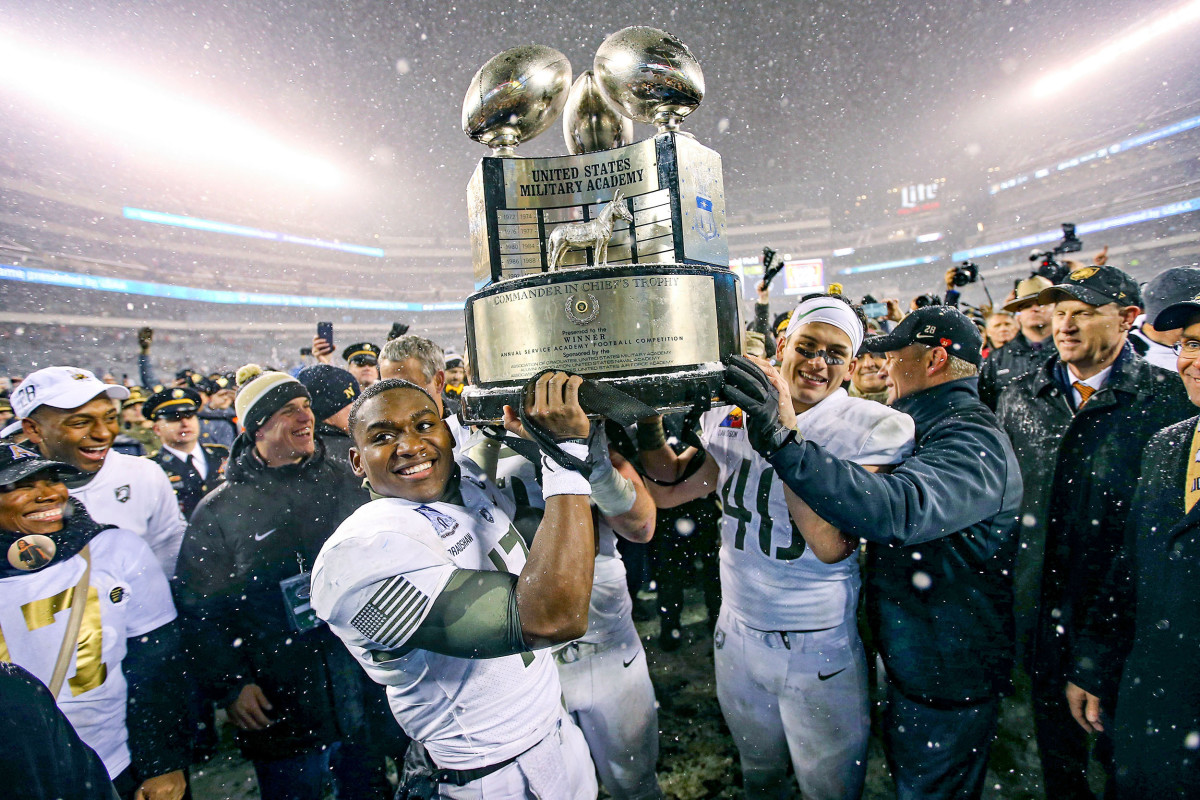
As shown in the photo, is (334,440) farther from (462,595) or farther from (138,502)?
(462,595)

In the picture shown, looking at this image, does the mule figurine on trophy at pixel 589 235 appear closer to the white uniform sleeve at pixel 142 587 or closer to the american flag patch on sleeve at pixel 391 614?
the american flag patch on sleeve at pixel 391 614

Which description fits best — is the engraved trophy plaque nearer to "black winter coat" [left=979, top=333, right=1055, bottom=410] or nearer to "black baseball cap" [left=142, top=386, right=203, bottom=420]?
"black winter coat" [left=979, top=333, right=1055, bottom=410]

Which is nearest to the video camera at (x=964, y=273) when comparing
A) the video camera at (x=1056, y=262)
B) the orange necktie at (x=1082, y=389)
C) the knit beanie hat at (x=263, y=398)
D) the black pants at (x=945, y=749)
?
the video camera at (x=1056, y=262)

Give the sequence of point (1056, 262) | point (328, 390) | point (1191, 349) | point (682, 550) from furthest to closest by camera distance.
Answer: point (1056, 262)
point (682, 550)
point (328, 390)
point (1191, 349)

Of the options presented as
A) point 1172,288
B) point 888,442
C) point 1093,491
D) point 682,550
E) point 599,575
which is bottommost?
point 682,550

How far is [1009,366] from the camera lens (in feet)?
14.1

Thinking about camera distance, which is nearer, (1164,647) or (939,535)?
(1164,647)

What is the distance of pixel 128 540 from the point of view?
6.73 ft

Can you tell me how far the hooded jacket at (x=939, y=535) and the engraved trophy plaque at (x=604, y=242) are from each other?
500 mm

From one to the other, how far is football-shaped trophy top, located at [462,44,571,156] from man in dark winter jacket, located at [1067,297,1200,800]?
6.66 ft

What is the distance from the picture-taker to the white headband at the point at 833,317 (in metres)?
2.00

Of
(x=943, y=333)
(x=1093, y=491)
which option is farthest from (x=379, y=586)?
(x=1093, y=491)

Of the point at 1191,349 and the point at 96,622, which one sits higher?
the point at 1191,349

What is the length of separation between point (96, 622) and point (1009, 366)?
18.8ft
